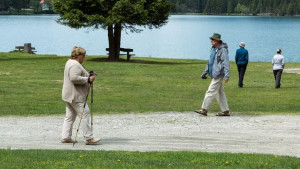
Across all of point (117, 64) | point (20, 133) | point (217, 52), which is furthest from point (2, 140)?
point (117, 64)

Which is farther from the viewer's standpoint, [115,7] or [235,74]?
[115,7]

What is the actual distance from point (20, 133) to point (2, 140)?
1.01 m

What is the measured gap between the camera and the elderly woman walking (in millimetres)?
13109

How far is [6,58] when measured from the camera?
146ft

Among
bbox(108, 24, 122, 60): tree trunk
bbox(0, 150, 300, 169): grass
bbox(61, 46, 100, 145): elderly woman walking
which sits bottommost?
bbox(108, 24, 122, 60): tree trunk

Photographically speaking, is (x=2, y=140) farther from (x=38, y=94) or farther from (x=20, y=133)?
(x=38, y=94)

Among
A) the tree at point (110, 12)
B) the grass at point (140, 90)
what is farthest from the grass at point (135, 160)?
the tree at point (110, 12)

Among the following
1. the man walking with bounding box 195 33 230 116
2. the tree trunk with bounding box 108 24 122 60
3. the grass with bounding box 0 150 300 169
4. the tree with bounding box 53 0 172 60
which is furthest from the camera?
the tree trunk with bounding box 108 24 122 60

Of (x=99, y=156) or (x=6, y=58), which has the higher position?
(x=99, y=156)

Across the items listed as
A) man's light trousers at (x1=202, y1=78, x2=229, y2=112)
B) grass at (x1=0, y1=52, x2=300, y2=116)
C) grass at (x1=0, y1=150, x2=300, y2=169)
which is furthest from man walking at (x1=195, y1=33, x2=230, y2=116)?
grass at (x1=0, y1=150, x2=300, y2=169)

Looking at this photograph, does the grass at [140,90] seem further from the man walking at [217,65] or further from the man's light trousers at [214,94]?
the man walking at [217,65]

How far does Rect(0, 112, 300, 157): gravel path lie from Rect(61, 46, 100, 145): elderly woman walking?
0.23m

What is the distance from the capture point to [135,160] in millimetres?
11094

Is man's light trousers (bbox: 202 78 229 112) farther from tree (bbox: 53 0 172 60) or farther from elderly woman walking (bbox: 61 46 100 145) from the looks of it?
tree (bbox: 53 0 172 60)
